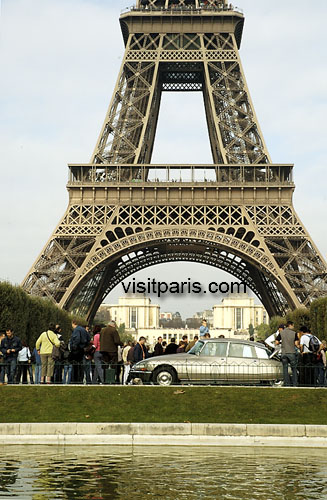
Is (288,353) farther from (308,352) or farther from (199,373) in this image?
(199,373)

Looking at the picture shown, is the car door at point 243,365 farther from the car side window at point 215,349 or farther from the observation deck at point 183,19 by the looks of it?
the observation deck at point 183,19

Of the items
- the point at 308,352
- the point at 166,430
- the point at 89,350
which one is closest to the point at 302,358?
the point at 308,352

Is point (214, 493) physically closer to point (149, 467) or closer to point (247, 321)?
point (149, 467)

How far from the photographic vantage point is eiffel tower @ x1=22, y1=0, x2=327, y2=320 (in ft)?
160

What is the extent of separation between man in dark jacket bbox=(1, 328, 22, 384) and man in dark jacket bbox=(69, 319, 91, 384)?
63.0 inches

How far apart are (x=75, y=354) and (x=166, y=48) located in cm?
3885

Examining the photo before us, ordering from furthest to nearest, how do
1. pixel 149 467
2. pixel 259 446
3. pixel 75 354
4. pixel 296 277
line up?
pixel 296 277 < pixel 75 354 < pixel 259 446 < pixel 149 467

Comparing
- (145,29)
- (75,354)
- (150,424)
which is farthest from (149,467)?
(145,29)

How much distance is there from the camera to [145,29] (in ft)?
184

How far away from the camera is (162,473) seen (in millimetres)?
12359

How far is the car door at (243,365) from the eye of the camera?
22.1 meters

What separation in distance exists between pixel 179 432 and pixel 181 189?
116ft

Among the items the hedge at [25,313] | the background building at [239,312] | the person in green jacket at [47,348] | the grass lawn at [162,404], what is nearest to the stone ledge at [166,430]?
the grass lawn at [162,404]

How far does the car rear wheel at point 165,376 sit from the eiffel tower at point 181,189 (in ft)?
88.0
